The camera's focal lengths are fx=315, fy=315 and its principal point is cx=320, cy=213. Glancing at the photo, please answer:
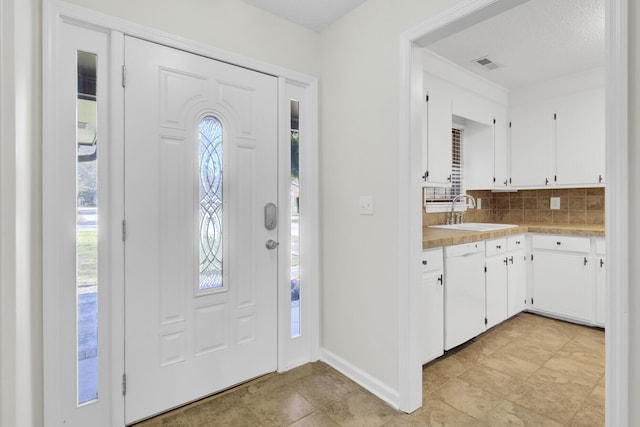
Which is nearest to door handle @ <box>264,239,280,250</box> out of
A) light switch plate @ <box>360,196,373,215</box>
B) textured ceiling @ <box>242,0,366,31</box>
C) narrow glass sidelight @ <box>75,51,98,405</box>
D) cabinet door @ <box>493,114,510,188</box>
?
light switch plate @ <box>360,196,373,215</box>

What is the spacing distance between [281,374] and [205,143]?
1.62m

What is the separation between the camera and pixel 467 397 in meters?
1.92

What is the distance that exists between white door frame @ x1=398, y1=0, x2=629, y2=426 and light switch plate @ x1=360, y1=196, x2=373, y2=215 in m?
0.24

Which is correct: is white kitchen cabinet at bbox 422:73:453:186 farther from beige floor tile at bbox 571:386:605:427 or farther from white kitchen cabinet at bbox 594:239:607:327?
beige floor tile at bbox 571:386:605:427

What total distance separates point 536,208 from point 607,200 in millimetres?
3120

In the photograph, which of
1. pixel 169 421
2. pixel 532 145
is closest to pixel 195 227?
pixel 169 421

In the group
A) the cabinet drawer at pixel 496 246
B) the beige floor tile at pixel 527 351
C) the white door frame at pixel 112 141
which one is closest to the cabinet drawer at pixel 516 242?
the cabinet drawer at pixel 496 246

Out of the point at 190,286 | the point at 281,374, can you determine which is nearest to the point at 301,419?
the point at 281,374

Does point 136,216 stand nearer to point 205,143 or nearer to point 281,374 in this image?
point 205,143

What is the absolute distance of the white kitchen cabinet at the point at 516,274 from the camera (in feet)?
10.1

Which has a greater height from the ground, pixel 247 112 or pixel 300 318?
pixel 247 112

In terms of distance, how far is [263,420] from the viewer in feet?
5.61

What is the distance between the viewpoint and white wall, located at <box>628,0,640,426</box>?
41.8 inches

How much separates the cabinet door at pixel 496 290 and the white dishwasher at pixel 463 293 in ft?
0.39
